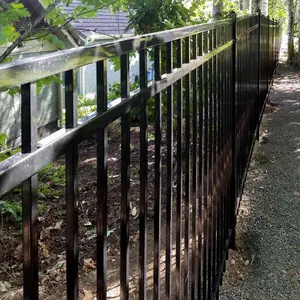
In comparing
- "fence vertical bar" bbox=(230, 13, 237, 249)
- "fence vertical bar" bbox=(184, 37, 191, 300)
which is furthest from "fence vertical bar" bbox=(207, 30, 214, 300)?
"fence vertical bar" bbox=(230, 13, 237, 249)

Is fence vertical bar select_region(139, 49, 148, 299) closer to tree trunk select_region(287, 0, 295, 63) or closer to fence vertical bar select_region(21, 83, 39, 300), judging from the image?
fence vertical bar select_region(21, 83, 39, 300)

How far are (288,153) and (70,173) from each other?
6183mm

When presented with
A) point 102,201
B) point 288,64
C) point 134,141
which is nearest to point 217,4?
point 134,141

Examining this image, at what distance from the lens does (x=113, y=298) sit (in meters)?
3.12

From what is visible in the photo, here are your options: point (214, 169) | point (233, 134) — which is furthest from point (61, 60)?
point (233, 134)

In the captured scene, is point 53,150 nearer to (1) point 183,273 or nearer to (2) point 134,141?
(1) point 183,273

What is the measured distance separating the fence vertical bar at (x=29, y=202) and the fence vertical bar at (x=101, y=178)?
0.32 m

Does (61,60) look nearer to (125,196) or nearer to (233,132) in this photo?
(125,196)

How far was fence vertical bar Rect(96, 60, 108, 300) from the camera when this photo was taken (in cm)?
123

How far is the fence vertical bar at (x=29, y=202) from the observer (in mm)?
896

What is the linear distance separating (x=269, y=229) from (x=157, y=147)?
9.49 ft

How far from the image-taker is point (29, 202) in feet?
3.01

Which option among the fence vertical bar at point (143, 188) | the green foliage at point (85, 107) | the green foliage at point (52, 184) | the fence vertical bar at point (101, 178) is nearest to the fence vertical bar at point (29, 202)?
the fence vertical bar at point (101, 178)

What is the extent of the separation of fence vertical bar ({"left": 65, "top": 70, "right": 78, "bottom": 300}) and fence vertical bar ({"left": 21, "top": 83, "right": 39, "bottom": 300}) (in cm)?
15
